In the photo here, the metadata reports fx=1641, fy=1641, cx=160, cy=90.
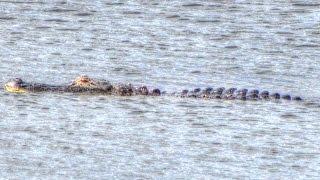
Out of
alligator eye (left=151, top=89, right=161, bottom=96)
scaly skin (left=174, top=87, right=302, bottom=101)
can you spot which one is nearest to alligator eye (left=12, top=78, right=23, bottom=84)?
alligator eye (left=151, top=89, right=161, bottom=96)

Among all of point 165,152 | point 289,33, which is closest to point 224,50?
point 289,33

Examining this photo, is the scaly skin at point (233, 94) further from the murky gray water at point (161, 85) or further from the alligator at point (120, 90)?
the murky gray water at point (161, 85)

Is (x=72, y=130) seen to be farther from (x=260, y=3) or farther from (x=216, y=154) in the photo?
(x=260, y=3)

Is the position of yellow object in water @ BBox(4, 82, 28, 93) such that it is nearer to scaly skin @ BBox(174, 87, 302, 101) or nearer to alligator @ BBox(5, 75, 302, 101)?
alligator @ BBox(5, 75, 302, 101)

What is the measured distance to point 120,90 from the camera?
2083 cm

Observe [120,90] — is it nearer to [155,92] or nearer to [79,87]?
[155,92]

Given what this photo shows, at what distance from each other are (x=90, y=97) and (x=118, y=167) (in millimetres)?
3649

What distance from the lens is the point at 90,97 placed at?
21.0 metres

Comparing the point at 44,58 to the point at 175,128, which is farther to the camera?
the point at 44,58

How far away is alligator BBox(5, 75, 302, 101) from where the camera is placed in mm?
20297

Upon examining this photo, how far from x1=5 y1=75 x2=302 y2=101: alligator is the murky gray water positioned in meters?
0.13

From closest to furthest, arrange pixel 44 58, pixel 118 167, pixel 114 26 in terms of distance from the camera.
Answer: pixel 118 167
pixel 44 58
pixel 114 26

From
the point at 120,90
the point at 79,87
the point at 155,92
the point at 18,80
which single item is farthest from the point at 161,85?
the point at 18,80

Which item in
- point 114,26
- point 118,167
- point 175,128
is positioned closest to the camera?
point 118,167
